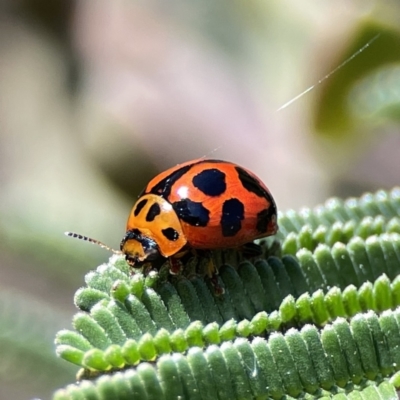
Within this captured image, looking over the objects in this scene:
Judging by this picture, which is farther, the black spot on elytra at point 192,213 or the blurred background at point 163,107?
the blurred background at point 163,107

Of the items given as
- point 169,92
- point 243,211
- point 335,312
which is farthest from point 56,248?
point 169,92

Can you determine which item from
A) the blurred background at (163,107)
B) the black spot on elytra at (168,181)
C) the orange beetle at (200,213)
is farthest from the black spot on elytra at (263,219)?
the blurred background at (163,107)

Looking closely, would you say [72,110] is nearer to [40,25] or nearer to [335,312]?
[40,25]

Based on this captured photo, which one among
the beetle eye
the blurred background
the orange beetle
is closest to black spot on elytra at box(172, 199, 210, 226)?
the orange beetle

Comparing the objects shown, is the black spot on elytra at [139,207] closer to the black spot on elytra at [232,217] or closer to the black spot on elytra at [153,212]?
the black spot on elytra at [153,212]

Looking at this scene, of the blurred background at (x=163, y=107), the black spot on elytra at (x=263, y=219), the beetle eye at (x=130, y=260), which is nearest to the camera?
the beetle eye at (x=130, y=260)

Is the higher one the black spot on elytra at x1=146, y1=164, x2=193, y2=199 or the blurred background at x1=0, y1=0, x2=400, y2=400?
the blurred background at x1=0, y1=0, x2=400, y2=400

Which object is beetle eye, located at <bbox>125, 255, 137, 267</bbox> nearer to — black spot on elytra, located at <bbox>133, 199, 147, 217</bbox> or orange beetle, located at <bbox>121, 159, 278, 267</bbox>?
orange beetle, located at <bbox>121, 159, 278, 267</bbox>
